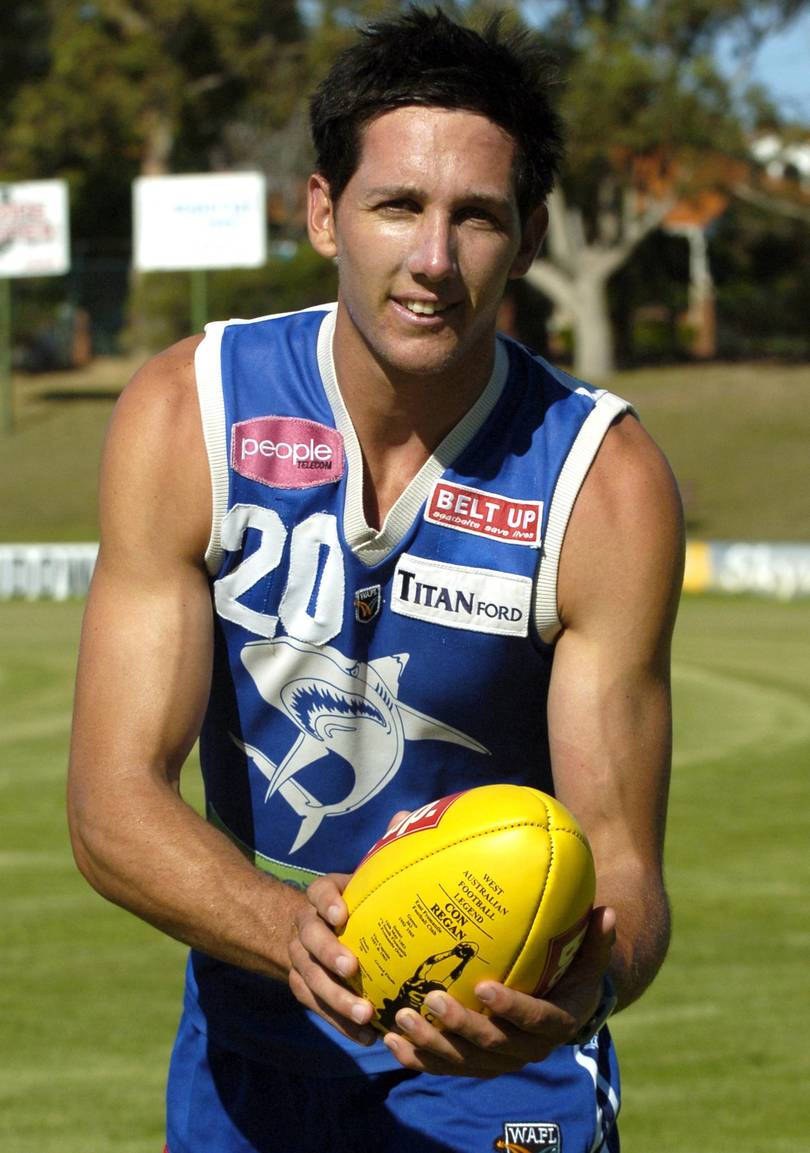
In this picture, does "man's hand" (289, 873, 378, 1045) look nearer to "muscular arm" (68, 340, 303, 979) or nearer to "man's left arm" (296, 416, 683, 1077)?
"muscular arm" (68, 340, 303, 979)

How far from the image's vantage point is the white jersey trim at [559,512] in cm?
388

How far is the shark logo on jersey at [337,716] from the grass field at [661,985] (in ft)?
8.47

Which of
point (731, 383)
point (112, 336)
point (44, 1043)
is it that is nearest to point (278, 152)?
point (112, 336)

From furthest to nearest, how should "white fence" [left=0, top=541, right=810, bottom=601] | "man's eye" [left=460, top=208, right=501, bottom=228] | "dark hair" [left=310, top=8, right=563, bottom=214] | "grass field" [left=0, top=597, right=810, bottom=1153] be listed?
"white fence" [left=0, top=541, right=810, bottom=601] → "grass field" [left=0, top=597, right=810, bottom=1153] → "dark hair" [left=310, top=8, right=563, bottom=214] → "man's eye" [left=460, top=208, right=501, bottom=228]

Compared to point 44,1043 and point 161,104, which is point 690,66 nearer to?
point 161,104

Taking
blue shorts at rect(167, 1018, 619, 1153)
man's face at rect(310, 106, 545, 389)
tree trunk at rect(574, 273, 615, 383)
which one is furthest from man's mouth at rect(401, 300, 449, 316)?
tree trunk at rect(574, 273, 615, 383)

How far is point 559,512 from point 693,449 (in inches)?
1314

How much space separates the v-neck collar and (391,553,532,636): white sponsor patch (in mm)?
69

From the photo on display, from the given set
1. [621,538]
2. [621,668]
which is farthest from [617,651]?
[621,538]

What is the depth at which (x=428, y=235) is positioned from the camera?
3668mm

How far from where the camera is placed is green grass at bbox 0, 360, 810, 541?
108 feet

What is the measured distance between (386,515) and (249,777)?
617 mm

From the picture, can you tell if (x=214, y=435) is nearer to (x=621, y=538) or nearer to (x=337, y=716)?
(x=337, y=716)

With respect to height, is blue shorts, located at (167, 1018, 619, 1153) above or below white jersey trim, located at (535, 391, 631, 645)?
below
